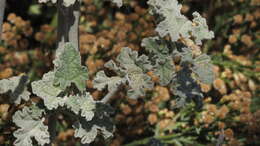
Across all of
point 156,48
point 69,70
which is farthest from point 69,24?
point 156,48

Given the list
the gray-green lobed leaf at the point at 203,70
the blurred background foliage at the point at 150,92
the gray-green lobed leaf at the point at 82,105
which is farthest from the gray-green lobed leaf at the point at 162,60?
the blurred background foliage at the point at 150,92

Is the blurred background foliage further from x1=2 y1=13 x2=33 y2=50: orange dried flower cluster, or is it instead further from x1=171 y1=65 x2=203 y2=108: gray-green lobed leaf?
x1=171 y1=65 x2=203 y2=108: gray-green lobed leaf

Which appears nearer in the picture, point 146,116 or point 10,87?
point 10,87

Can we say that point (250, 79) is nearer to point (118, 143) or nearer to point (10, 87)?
point (118, 143)

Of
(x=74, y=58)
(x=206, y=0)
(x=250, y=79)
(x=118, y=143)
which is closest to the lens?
(x=74, y=58)

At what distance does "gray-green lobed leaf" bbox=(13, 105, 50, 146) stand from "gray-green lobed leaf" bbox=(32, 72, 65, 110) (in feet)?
0.23

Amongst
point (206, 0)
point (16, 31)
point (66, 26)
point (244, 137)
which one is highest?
point (206, 0)

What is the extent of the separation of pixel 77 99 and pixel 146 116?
3.37 feet

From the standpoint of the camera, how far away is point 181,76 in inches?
54.4

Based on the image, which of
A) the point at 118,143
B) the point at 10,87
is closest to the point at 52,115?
the point at 10,87

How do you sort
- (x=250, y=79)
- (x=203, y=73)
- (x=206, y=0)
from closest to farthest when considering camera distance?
(x=203, y=73)
(x=250, y=79)
(x=206, y=0)

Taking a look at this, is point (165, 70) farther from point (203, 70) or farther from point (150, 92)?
point (150, 92)

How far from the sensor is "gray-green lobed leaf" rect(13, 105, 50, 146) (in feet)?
4.19

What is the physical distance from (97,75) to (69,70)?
4.5 inches
